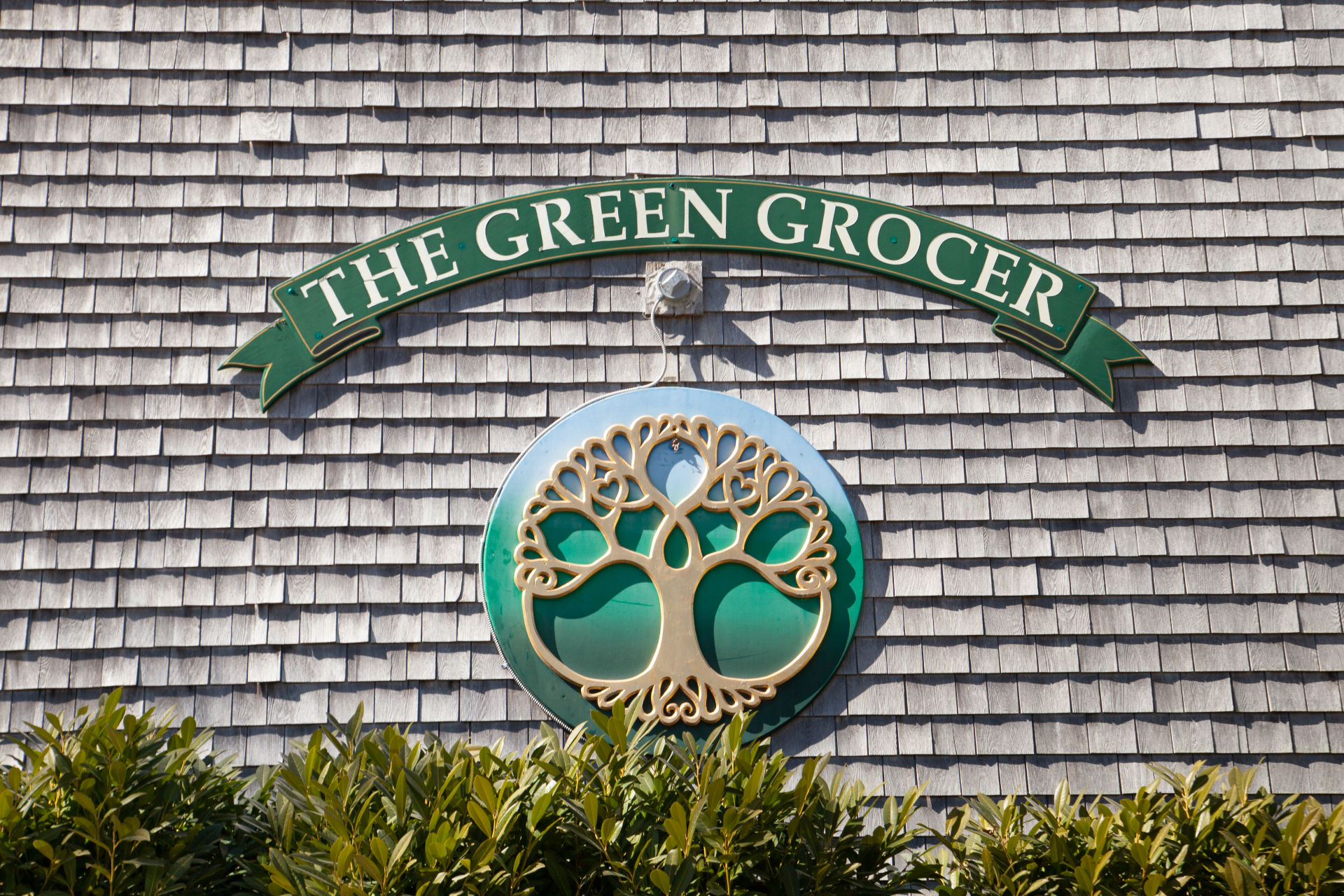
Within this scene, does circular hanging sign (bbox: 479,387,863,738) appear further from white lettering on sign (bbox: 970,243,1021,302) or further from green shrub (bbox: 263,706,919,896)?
white lettering on sign (bbox: 970,243,1021,302)

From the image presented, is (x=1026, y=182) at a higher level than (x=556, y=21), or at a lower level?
lower

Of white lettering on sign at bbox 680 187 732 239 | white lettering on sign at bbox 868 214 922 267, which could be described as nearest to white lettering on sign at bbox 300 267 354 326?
white lettering on sign at bbox 680 187 732 239

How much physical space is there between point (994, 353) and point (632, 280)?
1.51 meters

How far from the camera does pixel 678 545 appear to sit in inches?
145

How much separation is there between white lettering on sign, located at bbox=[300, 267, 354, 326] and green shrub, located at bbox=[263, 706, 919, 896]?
1.69 meters

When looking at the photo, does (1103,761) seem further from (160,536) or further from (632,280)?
(160,536)

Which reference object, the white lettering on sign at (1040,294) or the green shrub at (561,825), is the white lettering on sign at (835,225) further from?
the green shrub at (561,825)

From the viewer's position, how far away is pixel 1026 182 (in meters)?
4.02

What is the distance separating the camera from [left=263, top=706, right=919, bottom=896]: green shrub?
8.16 feet

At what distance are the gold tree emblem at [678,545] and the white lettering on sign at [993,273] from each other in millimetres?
1102

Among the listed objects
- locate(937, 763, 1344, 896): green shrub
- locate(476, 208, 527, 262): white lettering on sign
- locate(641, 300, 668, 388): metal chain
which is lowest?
locate(937, 763, 1344, 896): green shrub

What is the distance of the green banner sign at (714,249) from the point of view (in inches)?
151

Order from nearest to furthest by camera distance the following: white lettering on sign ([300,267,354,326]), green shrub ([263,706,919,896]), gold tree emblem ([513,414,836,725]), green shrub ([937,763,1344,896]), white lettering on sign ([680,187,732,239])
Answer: green shrub ([263,706,919,896])
green shrub ([937,763,1344,896])
gold tree emblem ([513,414,836,725])
white lettering on sign ([300,267,354,326])
white lettering on sign ([680,187,732,239])

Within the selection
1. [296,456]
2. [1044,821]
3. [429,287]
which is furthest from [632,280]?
[1044,821]
